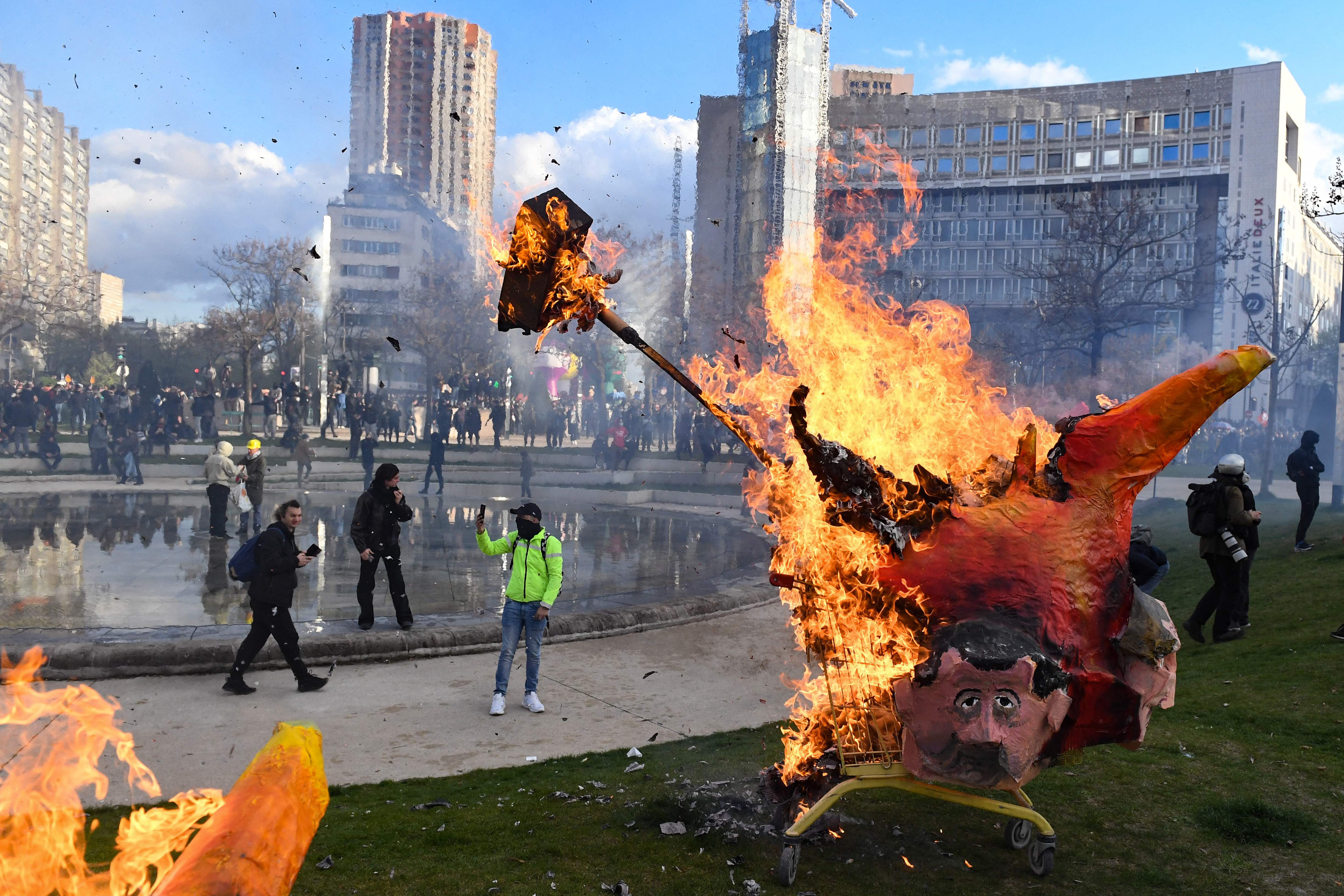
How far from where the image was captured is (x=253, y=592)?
26.9 feet

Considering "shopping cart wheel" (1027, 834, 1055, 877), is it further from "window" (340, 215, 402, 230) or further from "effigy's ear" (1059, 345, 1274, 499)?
"window" (340, 215, 402, 230)

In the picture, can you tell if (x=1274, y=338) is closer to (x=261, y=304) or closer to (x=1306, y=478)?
(x=1306, y=478)

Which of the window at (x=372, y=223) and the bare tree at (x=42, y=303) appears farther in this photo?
the window at (x=372, y=223)

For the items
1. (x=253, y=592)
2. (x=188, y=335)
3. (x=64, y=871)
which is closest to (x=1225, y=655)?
(x=253, y=592)

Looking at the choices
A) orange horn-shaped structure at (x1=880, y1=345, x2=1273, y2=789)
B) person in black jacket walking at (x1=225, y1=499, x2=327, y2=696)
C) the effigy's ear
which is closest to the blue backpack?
person in black jacket walking at (x1=225, y1=499, x2=327, y2=696)

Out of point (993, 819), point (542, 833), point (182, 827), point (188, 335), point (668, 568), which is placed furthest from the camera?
point (188, 335)

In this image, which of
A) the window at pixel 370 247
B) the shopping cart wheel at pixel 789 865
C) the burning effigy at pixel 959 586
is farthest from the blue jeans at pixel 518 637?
the window at pixel 370 247

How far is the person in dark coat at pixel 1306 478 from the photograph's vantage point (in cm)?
1299

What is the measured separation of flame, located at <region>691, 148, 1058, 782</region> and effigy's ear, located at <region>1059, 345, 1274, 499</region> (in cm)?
35

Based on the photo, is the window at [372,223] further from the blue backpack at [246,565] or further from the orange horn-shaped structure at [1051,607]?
the orange horn-shaped structure at [1051,607]

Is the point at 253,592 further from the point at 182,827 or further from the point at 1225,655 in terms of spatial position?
the point at 1225,655

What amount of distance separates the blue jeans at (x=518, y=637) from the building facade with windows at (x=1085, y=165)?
65845 mm

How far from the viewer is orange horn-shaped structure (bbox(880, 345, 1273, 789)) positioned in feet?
13.7

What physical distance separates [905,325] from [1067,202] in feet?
79.4
